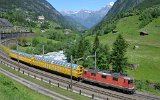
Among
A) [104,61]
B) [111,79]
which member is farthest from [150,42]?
[111,79]

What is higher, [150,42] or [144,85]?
[150,42]

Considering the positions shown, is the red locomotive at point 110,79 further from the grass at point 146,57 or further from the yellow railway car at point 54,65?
the grass at point 146,57

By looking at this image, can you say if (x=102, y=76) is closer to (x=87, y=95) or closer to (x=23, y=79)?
(x=87, y=95)

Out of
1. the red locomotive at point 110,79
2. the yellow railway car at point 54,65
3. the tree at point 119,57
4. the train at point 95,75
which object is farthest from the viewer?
the tree at point 119,57

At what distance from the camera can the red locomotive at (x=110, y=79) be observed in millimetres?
74669

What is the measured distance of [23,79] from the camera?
87000 millimetres

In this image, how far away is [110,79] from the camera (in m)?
78.6

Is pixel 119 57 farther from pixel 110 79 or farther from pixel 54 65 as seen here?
pixel 110 79

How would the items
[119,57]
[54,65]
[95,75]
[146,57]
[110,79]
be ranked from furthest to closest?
[146,57] < [119,57] < [54,65] < [95,75] < [110,79]

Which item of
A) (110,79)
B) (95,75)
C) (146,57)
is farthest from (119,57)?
(146,57)

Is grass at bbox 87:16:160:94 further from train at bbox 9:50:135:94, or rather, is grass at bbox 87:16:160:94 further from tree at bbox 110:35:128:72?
train at bbox 9:50:135:94

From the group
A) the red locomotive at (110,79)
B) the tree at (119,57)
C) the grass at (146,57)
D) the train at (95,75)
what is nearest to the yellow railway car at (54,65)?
the train at (95,75)

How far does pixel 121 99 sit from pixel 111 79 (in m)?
10.2

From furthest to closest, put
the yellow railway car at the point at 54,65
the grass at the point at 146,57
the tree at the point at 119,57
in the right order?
the grass at the point at 146,57 → the tree at the point at 119,57 → the yellow railway car at the point at 54,65
